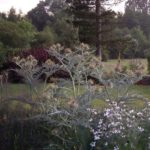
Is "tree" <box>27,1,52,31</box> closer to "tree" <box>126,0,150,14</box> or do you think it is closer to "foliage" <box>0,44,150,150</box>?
"tree" <box>126,0,150,14</box>

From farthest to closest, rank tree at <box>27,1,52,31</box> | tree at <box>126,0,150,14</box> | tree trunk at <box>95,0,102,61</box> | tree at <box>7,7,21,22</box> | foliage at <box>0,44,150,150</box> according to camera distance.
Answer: tree at <box>27,1,52,31</box> → tree at <box>7,7,21,22</box> → tree at <box>126,0,150,14</box> → tree trunk at <box>95,0,102,61</box> → foliage at <box>0,44,150,150</box>

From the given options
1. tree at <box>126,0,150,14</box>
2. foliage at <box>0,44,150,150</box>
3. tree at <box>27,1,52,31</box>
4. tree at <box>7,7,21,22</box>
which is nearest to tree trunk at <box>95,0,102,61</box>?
tree at <box>126,0,150,14</box>

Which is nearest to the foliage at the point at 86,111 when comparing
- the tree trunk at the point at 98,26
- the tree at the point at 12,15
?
the tree trunk at the point at 98,26

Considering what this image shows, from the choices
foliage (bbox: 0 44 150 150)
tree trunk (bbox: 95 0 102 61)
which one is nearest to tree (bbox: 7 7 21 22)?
tree trunk (bbox: 95 0 102 61)

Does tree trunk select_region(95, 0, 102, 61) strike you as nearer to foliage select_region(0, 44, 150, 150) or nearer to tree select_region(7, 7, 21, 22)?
tree select_region(7, 7, 21, 22)

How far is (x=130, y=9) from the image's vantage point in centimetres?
4125

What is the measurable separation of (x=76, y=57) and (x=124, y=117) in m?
1.36

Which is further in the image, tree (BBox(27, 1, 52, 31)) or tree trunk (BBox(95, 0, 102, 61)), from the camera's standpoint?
tree (BBox(27, 1, 52, 31))

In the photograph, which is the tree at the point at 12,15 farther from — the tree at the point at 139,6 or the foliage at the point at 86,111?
the foliage at the point at 86,111

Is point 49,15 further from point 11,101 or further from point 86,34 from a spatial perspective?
point 11,101

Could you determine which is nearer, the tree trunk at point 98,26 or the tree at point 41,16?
the tree trunk at point 98,26

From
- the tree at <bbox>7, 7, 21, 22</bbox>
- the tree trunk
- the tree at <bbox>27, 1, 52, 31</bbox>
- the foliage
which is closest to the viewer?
the foliage

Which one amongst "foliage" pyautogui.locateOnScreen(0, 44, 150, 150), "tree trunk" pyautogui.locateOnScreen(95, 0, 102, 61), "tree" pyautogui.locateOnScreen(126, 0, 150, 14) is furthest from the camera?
"tree" pyautogui.locateOnScreen(126, 0, 150, 14)

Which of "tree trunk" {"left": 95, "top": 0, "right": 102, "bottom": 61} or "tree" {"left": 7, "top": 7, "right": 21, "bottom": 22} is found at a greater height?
"tree" {"left": 7, "top": 7, "right": 21, "bottom": 22}
